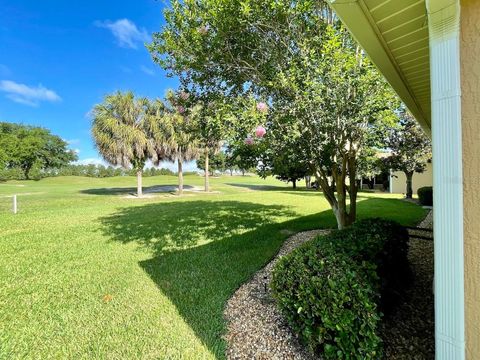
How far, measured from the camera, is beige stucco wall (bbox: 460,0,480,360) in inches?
58.8

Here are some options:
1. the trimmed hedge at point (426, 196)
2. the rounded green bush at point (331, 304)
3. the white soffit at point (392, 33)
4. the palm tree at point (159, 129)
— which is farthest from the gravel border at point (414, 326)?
the palm tree at point (159, 129)

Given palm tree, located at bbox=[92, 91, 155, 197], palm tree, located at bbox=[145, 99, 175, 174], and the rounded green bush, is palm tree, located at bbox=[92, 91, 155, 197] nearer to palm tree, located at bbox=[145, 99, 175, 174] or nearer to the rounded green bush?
palm tree, located at bbox=[145, 99, 175, 174]

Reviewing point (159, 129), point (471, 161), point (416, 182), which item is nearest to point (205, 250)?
point (471, 161)

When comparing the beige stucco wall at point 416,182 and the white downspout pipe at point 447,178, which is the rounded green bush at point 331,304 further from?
the beige stucco wall at point 416,182

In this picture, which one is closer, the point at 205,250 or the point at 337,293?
the point at 337,293

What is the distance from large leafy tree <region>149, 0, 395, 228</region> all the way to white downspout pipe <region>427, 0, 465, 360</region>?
2.29 m

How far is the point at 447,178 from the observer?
5.15ft

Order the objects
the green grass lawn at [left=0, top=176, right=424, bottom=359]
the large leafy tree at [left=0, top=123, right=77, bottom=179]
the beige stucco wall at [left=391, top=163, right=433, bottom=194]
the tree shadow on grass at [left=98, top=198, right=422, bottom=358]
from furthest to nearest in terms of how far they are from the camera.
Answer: the large leafy tree at [left=0, top=123, right=77, bottom=179] < the beige stucco wall at [left=391, top=163, right=433, bottom=194] < the tree shadow on grass at [left=98, top=198, right=422, bottom=358] < the green grass lawn at [left=0, top=176, right=424, bottom=359]

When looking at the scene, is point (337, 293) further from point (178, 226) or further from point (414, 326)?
point (178, 226)

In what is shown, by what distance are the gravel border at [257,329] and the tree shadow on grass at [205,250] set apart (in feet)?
0.39

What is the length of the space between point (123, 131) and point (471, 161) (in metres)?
18.5

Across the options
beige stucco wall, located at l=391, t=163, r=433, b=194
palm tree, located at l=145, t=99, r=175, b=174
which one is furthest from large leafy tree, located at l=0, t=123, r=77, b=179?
beige stucco wall, located at l=391, t=163, r=433, b=194

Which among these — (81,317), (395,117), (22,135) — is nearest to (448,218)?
(395,117)

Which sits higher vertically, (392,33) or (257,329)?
(392,33)
